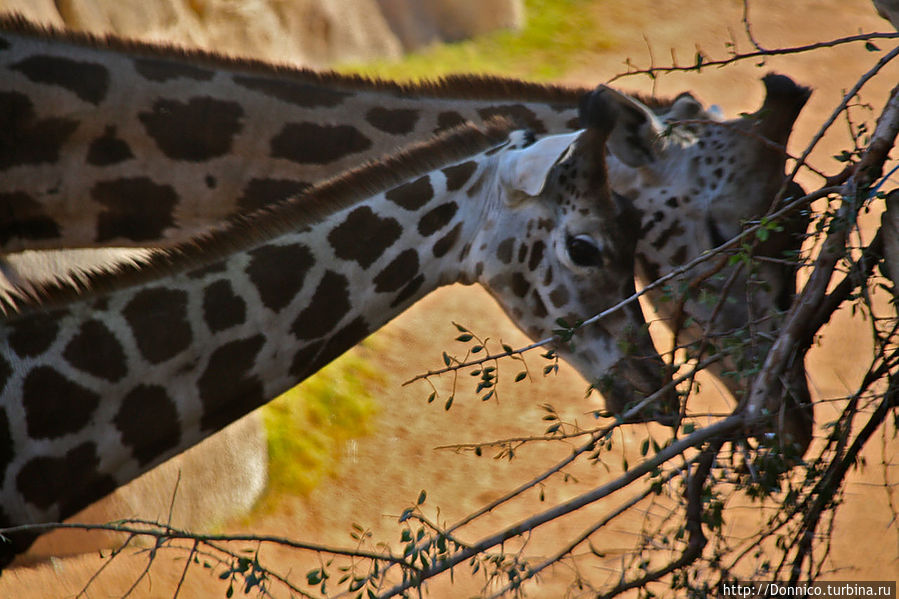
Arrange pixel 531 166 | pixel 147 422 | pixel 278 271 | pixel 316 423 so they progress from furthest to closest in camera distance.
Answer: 1. pixel 316 423
2. pixel 531 166
3. pixel 278 271
4. pixel 147 422

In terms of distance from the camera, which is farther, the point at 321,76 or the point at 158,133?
the point at 321,76

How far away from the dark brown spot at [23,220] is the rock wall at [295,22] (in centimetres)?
252

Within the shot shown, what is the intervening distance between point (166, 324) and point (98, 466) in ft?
1.26

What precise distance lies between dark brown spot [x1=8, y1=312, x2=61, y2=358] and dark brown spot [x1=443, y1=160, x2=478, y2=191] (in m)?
1.23

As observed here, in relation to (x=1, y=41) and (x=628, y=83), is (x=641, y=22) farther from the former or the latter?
(x=1, y=41)

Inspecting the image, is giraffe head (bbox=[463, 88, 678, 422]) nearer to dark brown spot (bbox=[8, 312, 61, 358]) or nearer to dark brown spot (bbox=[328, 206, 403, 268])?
dark brown spot (bbox=[328, 206, 403, 268])

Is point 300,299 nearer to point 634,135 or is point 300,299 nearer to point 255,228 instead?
point 255,228

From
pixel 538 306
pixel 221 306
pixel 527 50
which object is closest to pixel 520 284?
pixel 538 306

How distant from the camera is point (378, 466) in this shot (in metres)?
4.79

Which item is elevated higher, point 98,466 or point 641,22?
point 641,22

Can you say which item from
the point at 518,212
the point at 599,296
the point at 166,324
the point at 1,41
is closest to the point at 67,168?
the point at 1,41

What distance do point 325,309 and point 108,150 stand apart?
1.23 metres

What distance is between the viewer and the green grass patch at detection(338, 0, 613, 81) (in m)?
8.96

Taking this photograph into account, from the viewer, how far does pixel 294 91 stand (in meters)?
3.52
